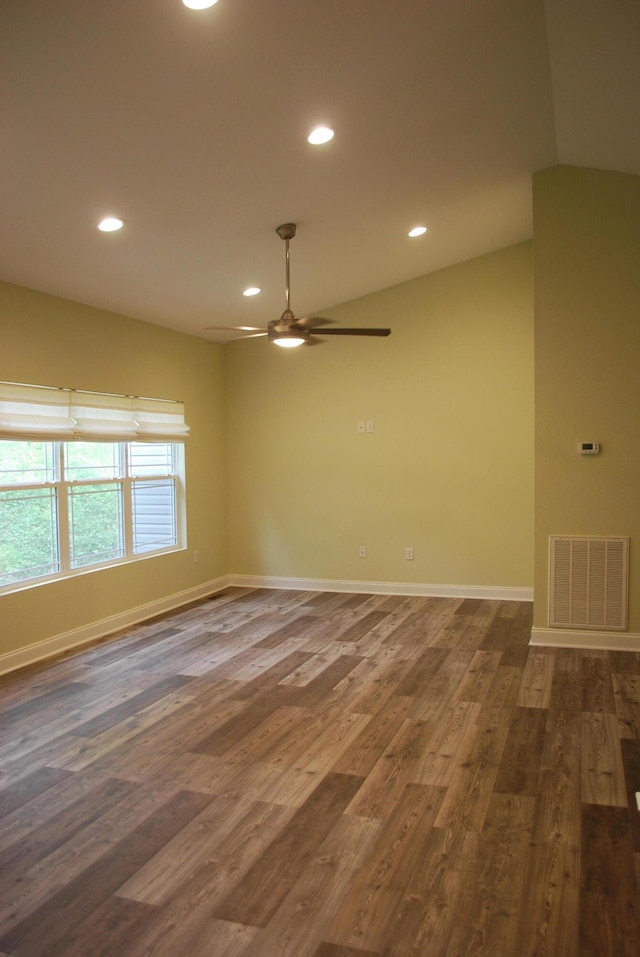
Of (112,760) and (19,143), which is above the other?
(19,143)

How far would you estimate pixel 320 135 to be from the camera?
11.8ft

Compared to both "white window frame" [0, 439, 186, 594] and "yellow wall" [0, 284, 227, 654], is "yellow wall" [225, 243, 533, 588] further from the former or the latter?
"white window frame" [0, 439, 186, 594]

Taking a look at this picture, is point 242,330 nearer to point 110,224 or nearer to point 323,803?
point 110,224

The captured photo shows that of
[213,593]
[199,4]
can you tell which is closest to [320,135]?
[199,4]

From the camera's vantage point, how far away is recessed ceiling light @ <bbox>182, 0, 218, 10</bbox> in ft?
8.10

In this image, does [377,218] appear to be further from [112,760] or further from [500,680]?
[112,760]

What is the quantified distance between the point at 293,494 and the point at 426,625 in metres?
2.18

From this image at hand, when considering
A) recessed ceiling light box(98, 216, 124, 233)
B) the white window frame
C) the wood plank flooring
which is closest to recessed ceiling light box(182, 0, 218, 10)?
recessed ceiling light box(98, 216, 124, 233)

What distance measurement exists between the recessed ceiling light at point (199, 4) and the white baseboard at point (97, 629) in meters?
Answer: 3.93

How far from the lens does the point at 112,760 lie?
3.32 m

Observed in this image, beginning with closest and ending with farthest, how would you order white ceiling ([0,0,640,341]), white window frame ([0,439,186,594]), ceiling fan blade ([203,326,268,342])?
1. white ceiling ([0,0,640,341])
2. ceiling fan blade ([203,326,268,342])
3. white window frame ([0,439,186,594])

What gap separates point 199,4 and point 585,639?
440 centimetres

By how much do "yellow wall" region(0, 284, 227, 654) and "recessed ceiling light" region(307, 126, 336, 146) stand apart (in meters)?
2.32

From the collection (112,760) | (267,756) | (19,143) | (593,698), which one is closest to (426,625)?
(593,698)
